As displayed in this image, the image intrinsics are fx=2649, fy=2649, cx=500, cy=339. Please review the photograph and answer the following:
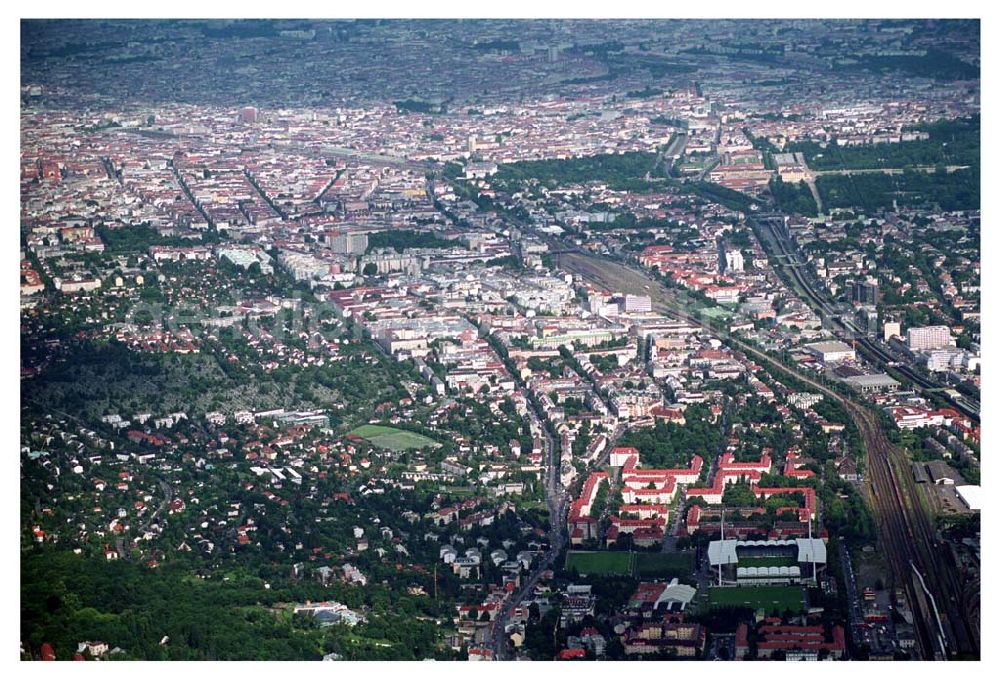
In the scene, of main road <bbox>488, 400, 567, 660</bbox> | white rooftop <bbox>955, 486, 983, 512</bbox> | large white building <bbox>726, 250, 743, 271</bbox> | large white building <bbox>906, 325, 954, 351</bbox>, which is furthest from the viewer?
large white building <bbox>726, 250, 743, 271</bbox>

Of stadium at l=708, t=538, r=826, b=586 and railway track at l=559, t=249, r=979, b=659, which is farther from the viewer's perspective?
stadium at l=708, t=538, r=826, b=586

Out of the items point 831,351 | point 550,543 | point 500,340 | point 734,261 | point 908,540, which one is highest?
point 908,540

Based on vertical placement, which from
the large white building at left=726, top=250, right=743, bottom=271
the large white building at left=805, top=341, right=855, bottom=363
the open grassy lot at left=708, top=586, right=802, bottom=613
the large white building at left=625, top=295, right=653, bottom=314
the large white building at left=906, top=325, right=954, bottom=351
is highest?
the open grassy lot at left=708, top=586, right=802, bottom=613

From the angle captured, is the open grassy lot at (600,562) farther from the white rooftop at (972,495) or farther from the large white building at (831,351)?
the large white building at (831,351)

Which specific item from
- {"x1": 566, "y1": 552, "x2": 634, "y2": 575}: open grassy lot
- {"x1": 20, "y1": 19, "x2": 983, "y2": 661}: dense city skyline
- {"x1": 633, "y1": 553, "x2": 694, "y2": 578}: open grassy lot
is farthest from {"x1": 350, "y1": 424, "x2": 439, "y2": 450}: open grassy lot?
{"x1": 633, "y1": 553, "x2": 694, "y2": 578}: open grassy lot

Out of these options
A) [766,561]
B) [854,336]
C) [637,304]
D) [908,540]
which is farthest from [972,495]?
[637,304]

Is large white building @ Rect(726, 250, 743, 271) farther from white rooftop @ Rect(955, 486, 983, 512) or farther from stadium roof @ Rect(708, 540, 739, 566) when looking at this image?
stadium roof @ Rect(708, 540, 739, 566)

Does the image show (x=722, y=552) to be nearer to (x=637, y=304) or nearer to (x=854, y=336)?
(x=854, y=336)

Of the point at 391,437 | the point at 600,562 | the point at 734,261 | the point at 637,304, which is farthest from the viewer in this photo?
the point at 734,261

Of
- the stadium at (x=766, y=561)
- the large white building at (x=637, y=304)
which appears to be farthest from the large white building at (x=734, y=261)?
the stadium at (x=766, y=561)
